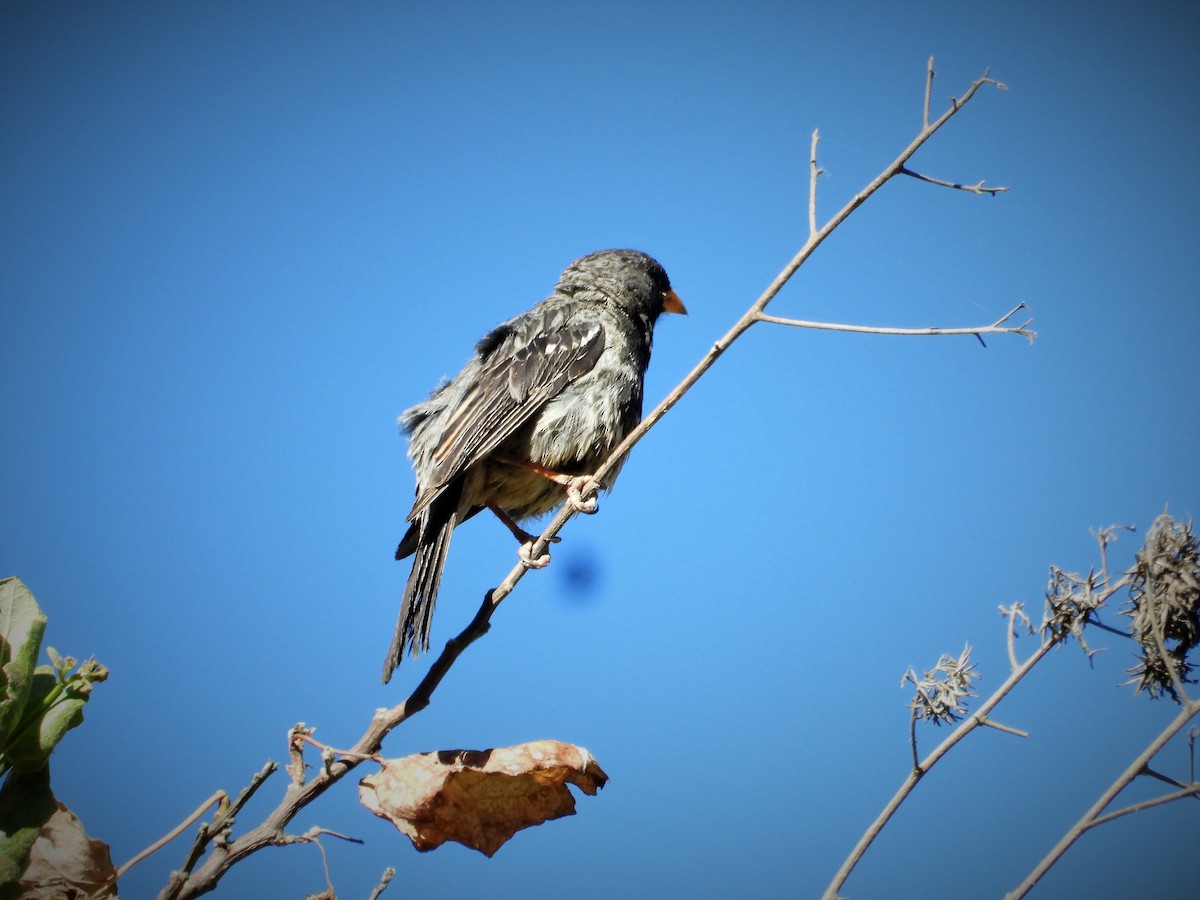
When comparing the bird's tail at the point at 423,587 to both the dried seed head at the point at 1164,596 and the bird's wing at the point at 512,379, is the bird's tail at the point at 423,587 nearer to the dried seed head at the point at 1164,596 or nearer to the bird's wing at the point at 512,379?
the bird's wing at the point at 512,379

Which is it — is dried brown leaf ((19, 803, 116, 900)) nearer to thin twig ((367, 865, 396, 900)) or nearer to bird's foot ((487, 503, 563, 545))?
thin twig ((367, 865, 396, 900))

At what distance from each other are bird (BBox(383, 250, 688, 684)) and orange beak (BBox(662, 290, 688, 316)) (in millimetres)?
695

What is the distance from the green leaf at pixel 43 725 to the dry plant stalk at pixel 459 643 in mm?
324

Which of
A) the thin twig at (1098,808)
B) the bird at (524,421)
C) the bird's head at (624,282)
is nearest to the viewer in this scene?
the thin twig at (1098,808)

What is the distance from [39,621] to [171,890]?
0.54m

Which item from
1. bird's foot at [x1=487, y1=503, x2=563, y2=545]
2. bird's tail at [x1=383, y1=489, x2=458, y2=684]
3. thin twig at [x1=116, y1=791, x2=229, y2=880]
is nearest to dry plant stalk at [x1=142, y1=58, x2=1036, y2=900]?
thin twig at [x1=116, y1=791, x2=229, y2=880]

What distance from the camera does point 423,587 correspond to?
3678mm

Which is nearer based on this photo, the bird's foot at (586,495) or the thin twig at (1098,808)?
the thin twig at (1098,808)

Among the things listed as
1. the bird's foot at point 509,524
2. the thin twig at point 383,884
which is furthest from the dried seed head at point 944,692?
the bird's foot at point 509,524

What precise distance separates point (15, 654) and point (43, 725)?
15 centimetres

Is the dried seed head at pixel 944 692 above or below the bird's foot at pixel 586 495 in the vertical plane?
below

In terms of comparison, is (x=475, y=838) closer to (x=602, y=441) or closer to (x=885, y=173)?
(x=885, y=173)

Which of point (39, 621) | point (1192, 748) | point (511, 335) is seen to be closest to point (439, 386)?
point (511, 335)

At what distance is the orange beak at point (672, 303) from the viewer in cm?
596
